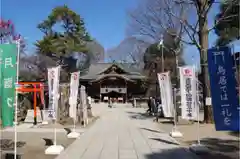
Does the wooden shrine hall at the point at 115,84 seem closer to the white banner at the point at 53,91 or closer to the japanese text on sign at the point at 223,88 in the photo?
the white banner at the point at 53,91

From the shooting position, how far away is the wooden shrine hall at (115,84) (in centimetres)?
4772

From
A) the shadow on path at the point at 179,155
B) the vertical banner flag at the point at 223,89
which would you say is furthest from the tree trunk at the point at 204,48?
the vertical banner flag at the point at 223,89

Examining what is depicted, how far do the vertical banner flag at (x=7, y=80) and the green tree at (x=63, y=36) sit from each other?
134 feet

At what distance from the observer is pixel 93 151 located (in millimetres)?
9141

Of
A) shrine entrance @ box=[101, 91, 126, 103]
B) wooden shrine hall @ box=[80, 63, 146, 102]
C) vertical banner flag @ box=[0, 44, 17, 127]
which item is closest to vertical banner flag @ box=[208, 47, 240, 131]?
vertical banner flag @ box=[0, 44, 17, 127]

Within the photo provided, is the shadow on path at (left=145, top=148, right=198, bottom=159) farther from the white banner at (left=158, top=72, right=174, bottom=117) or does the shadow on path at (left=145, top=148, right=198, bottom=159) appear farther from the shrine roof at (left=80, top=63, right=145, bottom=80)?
the shrine roof at (left=80, top=63, right=145, bottom=80)

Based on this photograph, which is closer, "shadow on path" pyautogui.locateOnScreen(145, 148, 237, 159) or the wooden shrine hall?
"shadow on path" pyautogui.locateOnScreen(145, 148, 237, 159)

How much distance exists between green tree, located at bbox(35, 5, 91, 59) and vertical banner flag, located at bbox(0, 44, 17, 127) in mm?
40727

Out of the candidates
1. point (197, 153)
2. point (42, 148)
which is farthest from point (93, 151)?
point (197, 153)

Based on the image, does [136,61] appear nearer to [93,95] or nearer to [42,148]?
[93,95]

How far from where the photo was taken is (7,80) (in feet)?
21.7

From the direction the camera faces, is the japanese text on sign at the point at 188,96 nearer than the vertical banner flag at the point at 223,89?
No

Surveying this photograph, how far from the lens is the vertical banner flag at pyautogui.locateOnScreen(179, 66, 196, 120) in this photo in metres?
10.8

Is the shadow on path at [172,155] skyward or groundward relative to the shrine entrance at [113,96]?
groundward
